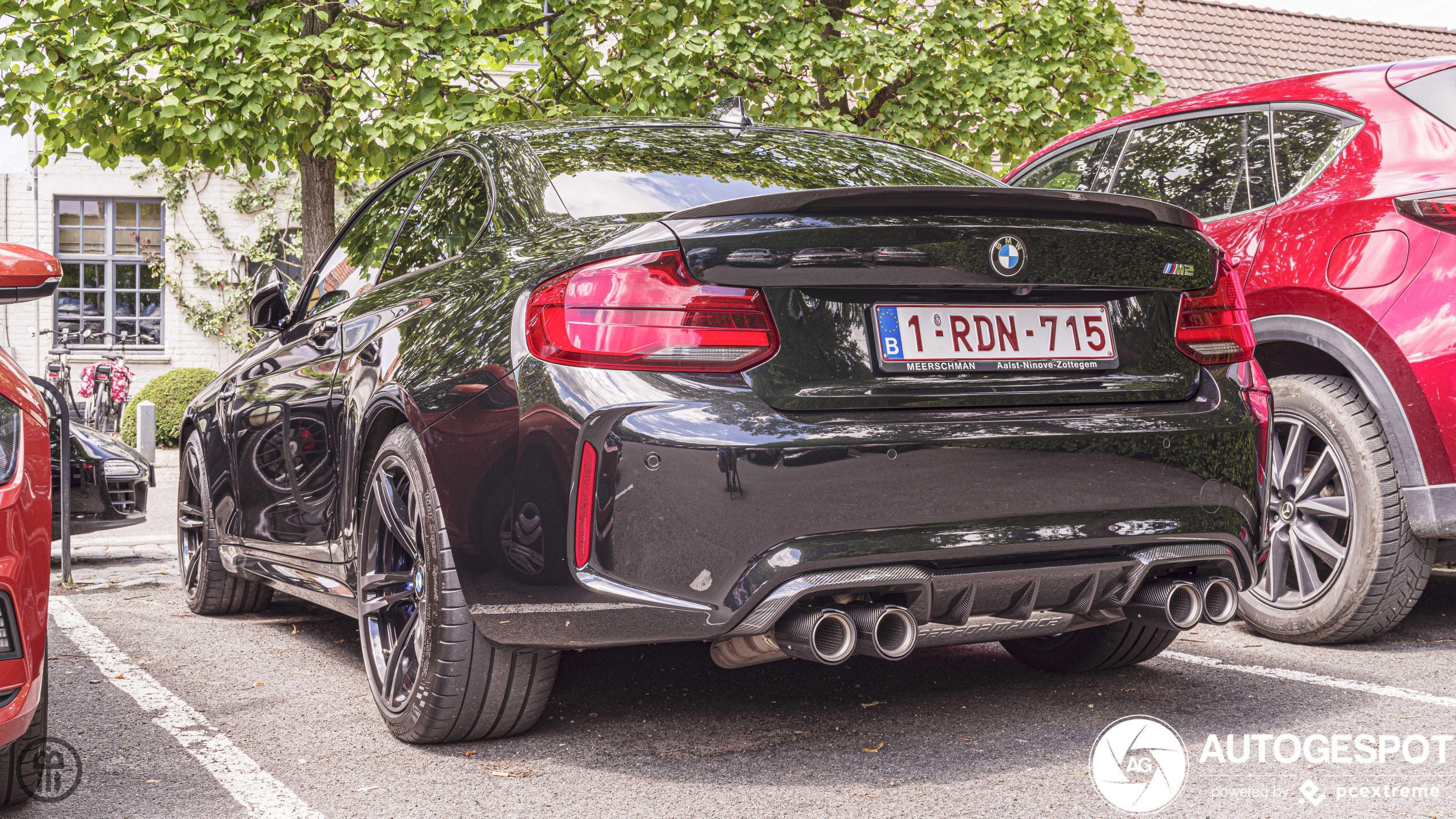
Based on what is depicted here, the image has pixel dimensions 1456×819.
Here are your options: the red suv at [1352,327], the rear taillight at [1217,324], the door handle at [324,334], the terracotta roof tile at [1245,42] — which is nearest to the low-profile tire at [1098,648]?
the red suv at [1352,327]

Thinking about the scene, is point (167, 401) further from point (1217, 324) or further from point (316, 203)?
point (1217, 324)

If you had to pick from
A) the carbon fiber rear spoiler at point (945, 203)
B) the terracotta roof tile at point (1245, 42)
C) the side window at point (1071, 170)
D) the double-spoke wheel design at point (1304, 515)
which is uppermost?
the terracotta roof tile at point (1245, 42)

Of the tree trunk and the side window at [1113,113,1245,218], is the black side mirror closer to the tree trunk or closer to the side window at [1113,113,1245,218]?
the side window at [1113,113,1245,218]

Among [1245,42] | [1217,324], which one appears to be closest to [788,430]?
[1217,324]

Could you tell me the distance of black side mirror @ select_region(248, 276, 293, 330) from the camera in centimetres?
450

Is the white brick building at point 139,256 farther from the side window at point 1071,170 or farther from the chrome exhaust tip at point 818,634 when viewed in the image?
the chrome exhaust tip at point 818,634

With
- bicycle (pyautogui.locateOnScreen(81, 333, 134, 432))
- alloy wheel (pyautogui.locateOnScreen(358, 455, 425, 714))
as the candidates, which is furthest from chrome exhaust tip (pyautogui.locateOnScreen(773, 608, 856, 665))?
bicycle (pyautogui.locateOnScreen(81, 333, 134, 432))

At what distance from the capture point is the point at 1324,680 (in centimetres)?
365

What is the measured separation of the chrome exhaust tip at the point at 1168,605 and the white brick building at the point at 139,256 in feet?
65.2

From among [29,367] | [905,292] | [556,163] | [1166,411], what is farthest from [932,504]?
[29,367]

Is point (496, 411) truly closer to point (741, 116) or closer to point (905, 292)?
point (905, 292)

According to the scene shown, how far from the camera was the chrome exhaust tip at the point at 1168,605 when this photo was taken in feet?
9.52

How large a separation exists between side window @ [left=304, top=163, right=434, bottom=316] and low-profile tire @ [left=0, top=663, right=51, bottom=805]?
5.50 ft

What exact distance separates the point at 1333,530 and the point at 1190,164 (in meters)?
1.47
